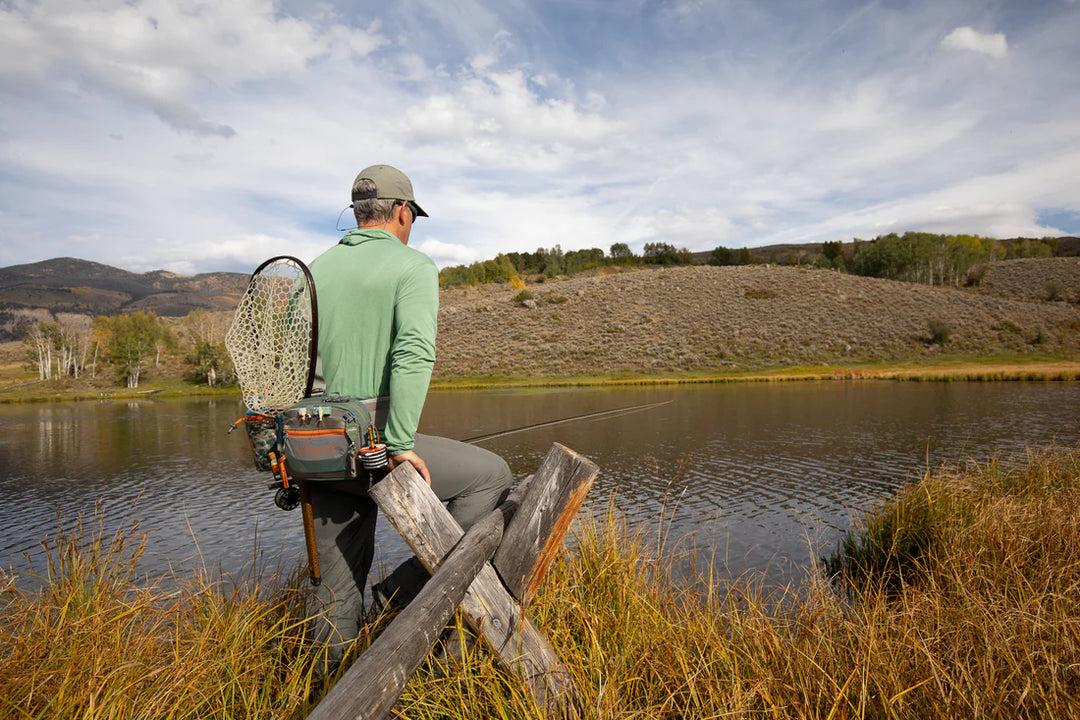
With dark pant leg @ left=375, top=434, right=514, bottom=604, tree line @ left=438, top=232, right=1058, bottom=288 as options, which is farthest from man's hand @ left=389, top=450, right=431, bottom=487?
tree line @ left=438, top=232, right=1058, bottom=288

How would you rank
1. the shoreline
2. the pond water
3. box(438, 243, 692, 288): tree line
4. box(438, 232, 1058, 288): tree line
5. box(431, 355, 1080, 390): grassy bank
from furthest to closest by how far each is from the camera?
1. box(438, 243, 692, 288): tree line
2. box(438, 232, 1058, 288): tree line
3. box(431, 355, 1080, 390): grassy bank
4. the shoreline
5. the pond water

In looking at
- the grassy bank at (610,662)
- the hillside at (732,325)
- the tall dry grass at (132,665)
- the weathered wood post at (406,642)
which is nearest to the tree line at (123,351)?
the hillside at (732,325)

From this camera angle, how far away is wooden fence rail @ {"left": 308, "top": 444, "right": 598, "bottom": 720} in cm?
219

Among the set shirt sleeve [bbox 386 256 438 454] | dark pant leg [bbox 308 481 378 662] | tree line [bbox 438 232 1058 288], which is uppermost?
tree line [bbox 438 232 1058 288]

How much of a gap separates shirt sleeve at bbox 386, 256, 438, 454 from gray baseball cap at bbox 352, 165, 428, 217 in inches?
15.8

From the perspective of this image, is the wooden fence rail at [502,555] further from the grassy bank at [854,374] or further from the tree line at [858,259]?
the tree line at [858,259]

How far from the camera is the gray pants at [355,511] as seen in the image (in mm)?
2678

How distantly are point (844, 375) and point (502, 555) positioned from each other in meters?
40.2

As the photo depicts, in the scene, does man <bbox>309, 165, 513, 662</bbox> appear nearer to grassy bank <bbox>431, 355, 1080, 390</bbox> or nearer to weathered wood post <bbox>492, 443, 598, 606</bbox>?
weathered wood post <bbox>492, 443, 598, 606</bbox>

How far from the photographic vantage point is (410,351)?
2520 mm

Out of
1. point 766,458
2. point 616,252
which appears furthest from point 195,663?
point 616,252

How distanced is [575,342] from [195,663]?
4868 centimetres

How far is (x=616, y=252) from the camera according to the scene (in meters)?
116

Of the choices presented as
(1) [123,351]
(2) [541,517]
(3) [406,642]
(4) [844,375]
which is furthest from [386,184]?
(1) [123,351]
